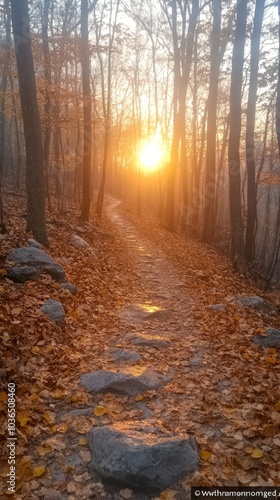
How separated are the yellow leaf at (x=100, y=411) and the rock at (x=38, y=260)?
3.96 m

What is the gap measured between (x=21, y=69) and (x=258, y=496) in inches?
369

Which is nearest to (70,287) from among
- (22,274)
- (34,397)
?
(22,274)

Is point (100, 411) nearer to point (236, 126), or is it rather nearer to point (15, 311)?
point (15, 311)

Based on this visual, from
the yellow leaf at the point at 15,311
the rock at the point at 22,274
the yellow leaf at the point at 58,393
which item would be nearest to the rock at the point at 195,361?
the yellow leaf at the point at 58,393

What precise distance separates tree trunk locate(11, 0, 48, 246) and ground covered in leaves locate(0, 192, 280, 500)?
0.65m

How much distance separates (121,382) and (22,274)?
3.42 meters

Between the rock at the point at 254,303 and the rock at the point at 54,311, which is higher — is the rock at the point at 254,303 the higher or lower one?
the lower one

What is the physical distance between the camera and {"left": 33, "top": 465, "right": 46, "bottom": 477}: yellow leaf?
3336 mm

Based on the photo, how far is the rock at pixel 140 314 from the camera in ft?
24.1

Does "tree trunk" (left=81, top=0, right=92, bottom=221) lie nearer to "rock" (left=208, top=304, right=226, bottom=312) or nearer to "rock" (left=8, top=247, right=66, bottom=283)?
"rock" (left=8, top=247, right=66, bottom=283)

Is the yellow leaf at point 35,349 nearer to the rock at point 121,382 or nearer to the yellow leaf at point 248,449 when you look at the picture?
the rock at point 121,382

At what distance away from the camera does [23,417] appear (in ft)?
13.0

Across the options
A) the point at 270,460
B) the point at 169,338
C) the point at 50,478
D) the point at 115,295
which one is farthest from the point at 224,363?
the point at 115,295

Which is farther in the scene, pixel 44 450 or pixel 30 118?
pixel 30 118
